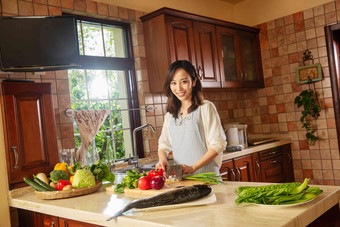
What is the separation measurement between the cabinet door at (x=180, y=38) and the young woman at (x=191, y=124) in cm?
108

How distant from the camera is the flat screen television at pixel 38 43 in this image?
7.59 feet

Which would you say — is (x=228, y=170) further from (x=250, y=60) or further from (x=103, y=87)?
(x=250, y=60)

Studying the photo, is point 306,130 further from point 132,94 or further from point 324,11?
point 132,94

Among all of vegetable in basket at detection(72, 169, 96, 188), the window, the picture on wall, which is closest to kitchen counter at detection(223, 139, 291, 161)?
the picture on wall

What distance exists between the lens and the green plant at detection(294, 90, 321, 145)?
3951mm

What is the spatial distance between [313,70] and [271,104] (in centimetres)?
68

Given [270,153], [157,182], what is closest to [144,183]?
[157,182]

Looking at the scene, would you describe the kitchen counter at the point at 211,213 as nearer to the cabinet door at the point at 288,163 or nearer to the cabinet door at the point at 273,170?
the cabinet door at the point at 273,170

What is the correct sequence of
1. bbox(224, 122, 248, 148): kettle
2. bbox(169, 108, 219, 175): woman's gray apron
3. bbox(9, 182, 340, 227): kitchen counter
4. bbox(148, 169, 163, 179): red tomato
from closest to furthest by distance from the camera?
bbox(9, 182, 340, 227): kitchen counter < bbox(148, 169, 163, 179): red tomato < bbox(169, 108, 219, 175): woman's gray apron < bbox(224, 122, 248, 148): kettle

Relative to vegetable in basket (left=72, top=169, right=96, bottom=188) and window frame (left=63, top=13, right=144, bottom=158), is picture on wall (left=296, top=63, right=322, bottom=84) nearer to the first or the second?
window frame (left=63, top=13, right=144, bottom=158)

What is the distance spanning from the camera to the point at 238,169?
3.37m

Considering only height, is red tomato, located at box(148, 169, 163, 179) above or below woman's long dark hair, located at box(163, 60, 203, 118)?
below

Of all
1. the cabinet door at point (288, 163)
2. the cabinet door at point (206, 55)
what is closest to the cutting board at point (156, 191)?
the cabinet door at point (206, 55)

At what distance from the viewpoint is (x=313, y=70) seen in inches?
157
